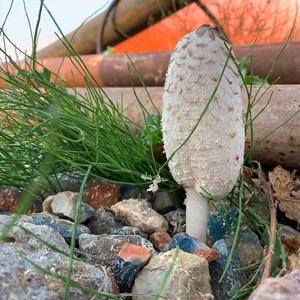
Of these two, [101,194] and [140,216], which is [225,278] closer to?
[140,216]

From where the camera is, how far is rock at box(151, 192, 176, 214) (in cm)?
116

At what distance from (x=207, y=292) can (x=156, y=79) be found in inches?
57.5

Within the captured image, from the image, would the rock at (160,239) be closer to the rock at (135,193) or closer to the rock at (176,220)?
the rock at (176,220)

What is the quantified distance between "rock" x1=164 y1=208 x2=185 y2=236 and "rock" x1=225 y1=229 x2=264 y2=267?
0.43 ft

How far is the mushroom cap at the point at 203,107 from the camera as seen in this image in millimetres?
827

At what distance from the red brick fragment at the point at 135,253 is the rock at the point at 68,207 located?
27 centimetres

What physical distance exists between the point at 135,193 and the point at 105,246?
1.09 ft

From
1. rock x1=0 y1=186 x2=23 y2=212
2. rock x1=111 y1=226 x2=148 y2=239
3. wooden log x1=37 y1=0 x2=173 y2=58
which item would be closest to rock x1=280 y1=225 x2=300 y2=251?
rock x1=111 y1=226 x2=148 y2=239

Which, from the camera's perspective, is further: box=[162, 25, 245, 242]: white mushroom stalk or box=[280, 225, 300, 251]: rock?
box=[280, 225, 300, 251]: rock

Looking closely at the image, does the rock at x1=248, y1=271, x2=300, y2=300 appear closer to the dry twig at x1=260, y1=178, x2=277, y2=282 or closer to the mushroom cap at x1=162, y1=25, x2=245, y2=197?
the dry twig at x1=260, y1=178, x2=277, y2=282

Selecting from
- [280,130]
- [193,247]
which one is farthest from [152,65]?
[193,247]

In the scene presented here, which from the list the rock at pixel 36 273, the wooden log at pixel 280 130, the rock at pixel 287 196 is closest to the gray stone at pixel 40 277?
the rock at pixel 36 273

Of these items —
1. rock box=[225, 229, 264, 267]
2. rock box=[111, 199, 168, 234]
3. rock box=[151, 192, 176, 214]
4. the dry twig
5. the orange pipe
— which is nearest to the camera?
the dry twig

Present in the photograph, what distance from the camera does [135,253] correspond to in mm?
829
